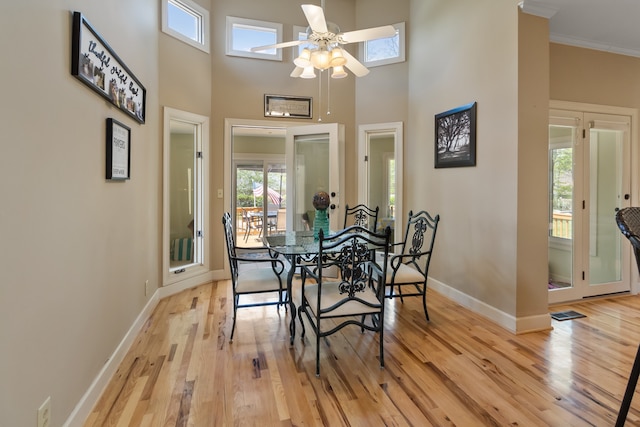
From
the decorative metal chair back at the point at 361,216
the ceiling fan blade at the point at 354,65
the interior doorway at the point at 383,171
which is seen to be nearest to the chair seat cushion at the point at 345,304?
the decorative metal chair back at the point at 361,216

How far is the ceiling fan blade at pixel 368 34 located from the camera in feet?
8.56

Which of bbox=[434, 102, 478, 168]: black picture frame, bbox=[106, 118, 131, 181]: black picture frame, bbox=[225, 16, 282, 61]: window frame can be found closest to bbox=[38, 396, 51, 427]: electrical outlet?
bbox=[106, 118, 131, 181]: black picture frame

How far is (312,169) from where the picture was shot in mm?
4641

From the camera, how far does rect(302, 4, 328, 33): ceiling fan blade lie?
2.30 m

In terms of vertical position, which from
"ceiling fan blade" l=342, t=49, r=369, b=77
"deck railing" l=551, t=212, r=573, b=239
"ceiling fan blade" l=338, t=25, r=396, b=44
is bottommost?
"deck railing" l=551, t=212, r=573, b=239

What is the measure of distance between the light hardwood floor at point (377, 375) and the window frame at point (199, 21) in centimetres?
307

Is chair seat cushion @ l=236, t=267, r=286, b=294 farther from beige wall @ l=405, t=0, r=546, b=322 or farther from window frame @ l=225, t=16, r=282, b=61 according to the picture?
window frame @ l=225, t=16, r=282, b=61

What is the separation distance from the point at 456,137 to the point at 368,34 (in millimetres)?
1457

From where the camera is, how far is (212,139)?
169 inches

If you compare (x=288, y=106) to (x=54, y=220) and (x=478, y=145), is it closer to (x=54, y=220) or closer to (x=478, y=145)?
(x=478, y=145)

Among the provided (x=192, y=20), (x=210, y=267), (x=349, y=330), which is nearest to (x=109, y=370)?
(x=349, y=330)

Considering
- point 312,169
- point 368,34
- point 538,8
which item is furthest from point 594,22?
point 312,169

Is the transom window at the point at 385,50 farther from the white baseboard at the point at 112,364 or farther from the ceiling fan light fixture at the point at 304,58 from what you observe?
the white baseboard at the point at 112,364

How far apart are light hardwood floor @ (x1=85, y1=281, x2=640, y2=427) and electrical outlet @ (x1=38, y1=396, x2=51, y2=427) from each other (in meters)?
0.35
